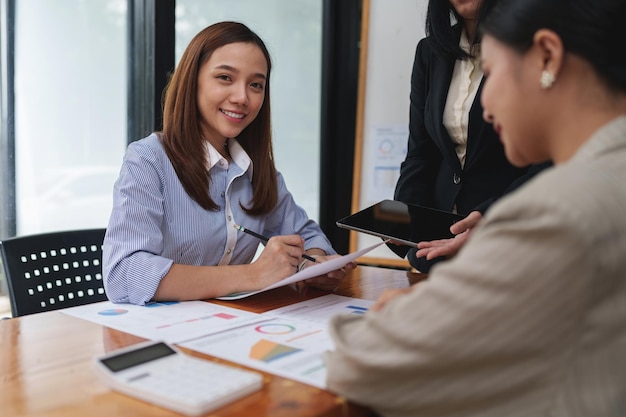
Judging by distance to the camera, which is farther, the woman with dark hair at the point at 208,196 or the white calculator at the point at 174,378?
the woman with dark hair at the point at 208,196

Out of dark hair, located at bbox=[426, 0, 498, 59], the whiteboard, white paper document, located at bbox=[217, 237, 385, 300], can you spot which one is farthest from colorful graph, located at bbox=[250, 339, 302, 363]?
the whiteboard

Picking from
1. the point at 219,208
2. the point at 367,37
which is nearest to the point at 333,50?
the point at 367,37

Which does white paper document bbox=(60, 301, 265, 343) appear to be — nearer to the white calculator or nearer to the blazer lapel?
the white calculator

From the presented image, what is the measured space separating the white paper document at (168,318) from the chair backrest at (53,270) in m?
0.27

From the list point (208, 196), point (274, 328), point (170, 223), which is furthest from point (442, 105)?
point (274, 328)

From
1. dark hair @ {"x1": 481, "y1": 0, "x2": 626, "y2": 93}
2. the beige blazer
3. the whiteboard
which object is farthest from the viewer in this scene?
the whiteboard

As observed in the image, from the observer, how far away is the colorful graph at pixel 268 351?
0.98m

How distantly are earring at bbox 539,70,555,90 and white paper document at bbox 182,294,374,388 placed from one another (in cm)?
48

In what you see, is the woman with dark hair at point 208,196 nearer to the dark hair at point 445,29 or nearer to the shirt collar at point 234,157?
the shirt collar at point 234,157

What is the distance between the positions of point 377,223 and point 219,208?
0.42 metres

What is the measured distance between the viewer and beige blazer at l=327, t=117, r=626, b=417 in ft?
2.00

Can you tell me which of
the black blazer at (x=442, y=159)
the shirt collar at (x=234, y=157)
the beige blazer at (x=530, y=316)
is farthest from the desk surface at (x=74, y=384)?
the black blazer at (x=442, y=159)

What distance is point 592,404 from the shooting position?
0.65 meters

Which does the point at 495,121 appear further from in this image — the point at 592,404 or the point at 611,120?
the point at 592,404
